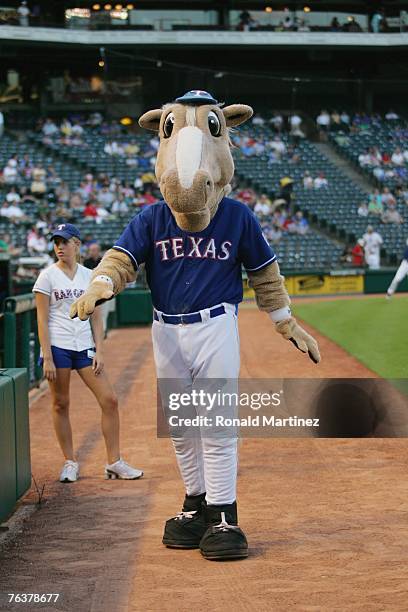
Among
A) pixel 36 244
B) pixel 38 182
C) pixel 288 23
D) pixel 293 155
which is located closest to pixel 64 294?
pixel 36 244

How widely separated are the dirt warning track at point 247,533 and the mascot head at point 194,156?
71.3 inches

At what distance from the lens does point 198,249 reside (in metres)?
5.39

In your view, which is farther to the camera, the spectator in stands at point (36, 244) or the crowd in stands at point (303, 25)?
the crowd in stands at point (303, 25)

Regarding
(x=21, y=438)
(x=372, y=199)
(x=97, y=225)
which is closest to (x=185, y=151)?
(x=21, y=438)

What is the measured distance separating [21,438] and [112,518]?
845 mm

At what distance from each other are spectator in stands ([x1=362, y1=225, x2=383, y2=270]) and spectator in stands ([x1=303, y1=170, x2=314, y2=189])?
3.00 m

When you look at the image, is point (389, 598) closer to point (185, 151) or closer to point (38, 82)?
point (185, 151)

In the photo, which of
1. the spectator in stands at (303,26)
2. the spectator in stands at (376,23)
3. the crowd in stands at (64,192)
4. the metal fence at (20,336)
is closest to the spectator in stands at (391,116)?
the spectator in stands at (376,23)

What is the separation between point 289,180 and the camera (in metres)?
A: 32.0

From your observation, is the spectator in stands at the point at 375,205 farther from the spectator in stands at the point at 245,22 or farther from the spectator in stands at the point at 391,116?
the spectator in stands at the point at 245,22

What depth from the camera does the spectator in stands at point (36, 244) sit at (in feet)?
82.9

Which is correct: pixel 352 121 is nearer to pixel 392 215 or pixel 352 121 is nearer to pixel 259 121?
pixel 259 121

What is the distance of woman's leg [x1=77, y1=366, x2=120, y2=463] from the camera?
24.2ft

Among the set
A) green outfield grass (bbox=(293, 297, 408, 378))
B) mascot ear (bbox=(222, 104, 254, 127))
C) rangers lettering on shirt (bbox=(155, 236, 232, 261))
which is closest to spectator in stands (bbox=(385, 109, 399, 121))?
green outfield grass (bbox=(293, 297, 408, 378))
